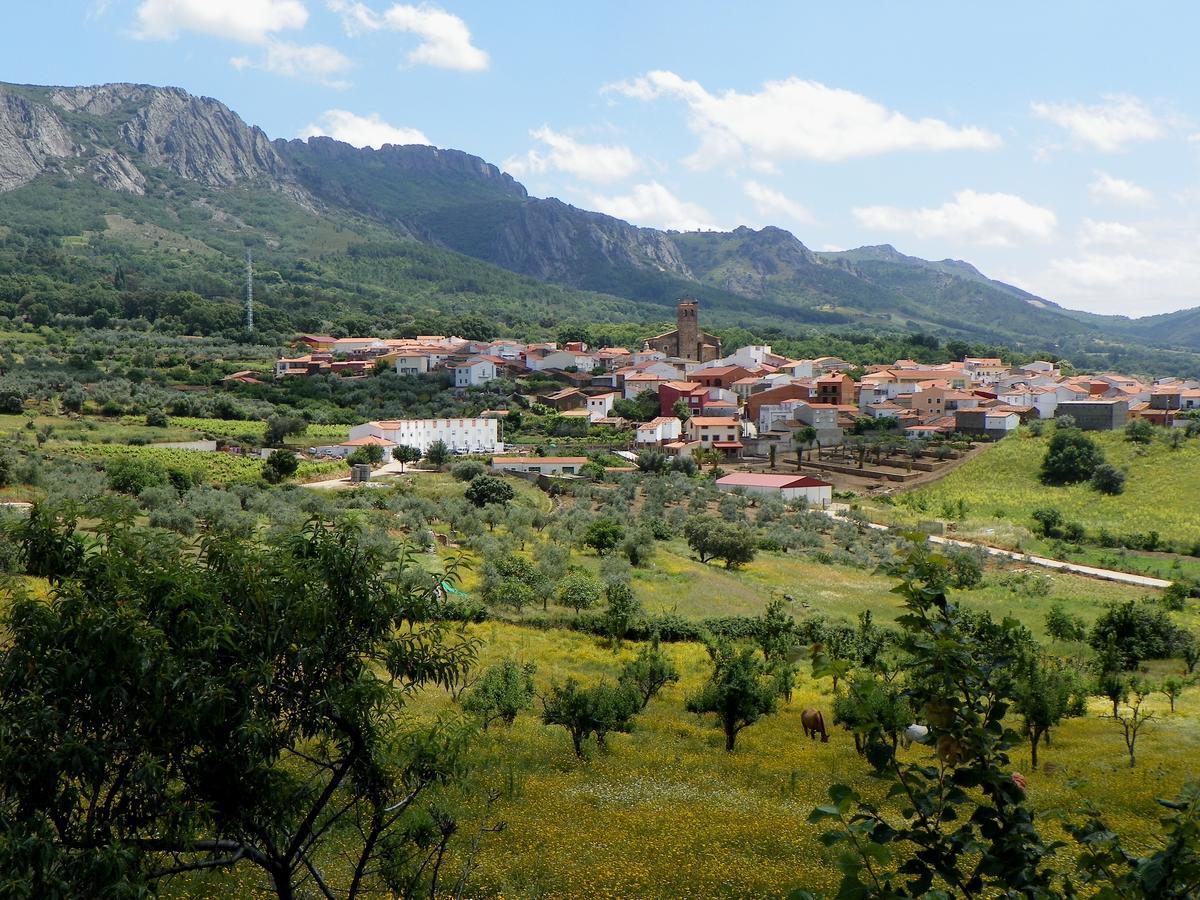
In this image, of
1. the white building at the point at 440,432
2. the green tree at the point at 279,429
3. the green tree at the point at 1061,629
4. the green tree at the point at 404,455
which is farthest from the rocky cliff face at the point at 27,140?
the green tree at the point at 1061,629

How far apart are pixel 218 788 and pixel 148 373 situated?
246 feet

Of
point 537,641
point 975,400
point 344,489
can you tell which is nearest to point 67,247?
point 344,489

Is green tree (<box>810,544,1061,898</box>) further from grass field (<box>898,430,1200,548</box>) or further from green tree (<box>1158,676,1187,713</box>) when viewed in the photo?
grass field (<box>898,430,1200,548</box>)

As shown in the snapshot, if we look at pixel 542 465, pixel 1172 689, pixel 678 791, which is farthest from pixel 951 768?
pixel 542 465

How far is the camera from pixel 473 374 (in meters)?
84.6

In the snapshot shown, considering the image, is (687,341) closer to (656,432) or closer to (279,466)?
(656,432)

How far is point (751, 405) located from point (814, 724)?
63.0m

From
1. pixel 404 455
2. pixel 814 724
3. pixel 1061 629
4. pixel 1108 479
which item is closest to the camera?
pixel 814 724

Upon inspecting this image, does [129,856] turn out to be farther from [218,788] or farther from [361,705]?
[361,705]

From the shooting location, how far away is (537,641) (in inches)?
923

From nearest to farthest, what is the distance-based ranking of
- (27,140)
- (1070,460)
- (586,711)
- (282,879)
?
(282,879) < (586,711) < (1070,460) < (27,140)

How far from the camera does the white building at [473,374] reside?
84.0 metres

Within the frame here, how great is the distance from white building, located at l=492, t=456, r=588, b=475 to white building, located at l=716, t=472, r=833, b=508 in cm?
922

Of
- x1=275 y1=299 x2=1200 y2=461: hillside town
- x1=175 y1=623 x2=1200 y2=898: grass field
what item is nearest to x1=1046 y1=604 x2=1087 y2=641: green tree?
x1=175 y1=623 x2=1200 y2=898: grass field
